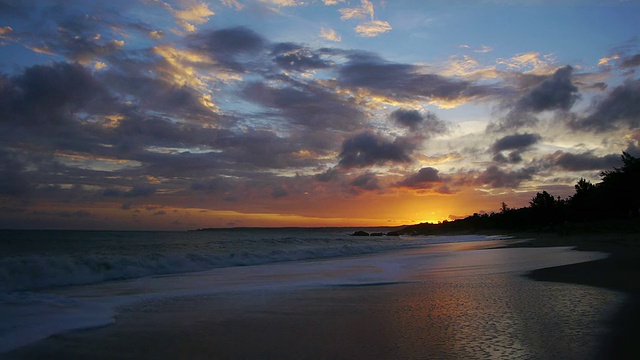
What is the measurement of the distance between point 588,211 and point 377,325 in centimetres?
6988

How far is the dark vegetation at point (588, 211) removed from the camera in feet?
167

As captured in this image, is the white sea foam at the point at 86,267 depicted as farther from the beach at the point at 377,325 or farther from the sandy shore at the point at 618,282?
the sandy shore at the point at 618,282

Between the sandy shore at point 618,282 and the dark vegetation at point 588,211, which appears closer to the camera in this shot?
the sandy shore at point 618,282

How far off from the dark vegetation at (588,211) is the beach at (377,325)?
36513 mm

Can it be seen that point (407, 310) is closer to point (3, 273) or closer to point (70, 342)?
point (70, 342)

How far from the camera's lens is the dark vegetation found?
5084 centimetres

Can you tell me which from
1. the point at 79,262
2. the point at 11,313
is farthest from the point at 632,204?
the point at 11,313

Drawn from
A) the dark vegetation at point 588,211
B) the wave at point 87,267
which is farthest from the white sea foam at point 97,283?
the dark vegetation at point 588,211

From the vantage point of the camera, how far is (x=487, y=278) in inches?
541

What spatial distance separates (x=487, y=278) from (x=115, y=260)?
1607cm

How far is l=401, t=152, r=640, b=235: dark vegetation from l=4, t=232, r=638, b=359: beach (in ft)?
120

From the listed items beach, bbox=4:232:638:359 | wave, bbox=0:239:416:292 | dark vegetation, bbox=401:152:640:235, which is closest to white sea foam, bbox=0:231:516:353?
wave, bbox=0:239:416:292

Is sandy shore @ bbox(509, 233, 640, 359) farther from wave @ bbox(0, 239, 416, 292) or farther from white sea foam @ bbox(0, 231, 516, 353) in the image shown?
wave @ bbox(0, 239, 416, 292)

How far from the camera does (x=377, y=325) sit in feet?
25.5
